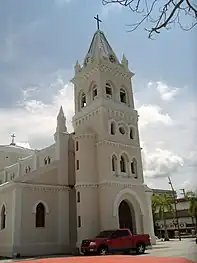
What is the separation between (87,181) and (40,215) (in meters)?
5.00

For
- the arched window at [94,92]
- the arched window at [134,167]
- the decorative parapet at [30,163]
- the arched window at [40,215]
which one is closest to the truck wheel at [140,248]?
the arched window at [134,167]

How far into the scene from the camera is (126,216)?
30484 mm

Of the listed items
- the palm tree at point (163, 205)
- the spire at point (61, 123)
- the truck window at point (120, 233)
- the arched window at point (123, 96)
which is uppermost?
the arched window at point (123, 96)

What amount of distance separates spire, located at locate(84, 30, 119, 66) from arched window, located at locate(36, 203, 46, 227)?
15795 millimetres

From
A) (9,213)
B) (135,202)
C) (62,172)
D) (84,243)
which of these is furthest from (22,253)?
(135,202)

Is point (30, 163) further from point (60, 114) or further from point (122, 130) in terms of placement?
point (122, 130)

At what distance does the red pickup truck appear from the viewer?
898 inches

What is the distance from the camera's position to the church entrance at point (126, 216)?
3000 centimetres

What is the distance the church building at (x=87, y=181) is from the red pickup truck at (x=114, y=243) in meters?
3.71

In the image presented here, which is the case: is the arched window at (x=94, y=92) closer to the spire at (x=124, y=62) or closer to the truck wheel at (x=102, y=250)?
the spire at (x=124, y=62)

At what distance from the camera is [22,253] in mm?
25969

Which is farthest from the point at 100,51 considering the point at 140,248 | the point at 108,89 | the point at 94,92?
the point at 140,248

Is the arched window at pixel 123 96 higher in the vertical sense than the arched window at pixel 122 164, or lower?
higher

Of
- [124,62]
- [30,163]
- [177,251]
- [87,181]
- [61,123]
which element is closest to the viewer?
[177,251]
